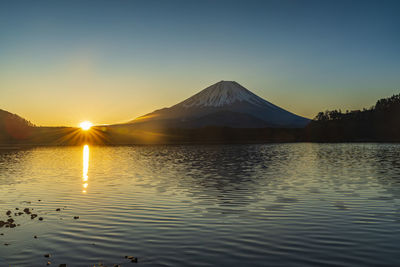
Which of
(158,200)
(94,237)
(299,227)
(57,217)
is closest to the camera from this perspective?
(94,237)

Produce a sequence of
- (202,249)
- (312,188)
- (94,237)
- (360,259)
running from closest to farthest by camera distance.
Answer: (360,259), (202,249), (94,237), (312,188)

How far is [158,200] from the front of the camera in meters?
26.1

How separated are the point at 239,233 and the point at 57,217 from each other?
34.8ft

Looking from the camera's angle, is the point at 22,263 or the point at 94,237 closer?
the point at 22,263

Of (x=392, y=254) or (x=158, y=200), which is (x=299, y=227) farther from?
(x=158, y=200)

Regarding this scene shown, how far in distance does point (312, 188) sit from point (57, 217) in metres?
19.4

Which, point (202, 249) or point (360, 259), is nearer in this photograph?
point (360, 259)

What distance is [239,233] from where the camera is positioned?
55.0 ft

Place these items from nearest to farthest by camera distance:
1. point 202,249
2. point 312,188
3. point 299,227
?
point 202,249 → point 299,227 → point 312,188

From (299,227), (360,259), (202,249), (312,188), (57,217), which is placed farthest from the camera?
(312,188)

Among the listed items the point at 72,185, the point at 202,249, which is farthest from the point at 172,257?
the point at 72,185

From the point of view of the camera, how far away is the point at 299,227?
58.3 ft

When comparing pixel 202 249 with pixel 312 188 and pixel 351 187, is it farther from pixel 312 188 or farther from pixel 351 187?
pixel 351 187

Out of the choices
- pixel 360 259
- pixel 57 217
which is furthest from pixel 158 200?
pixel 360 259
